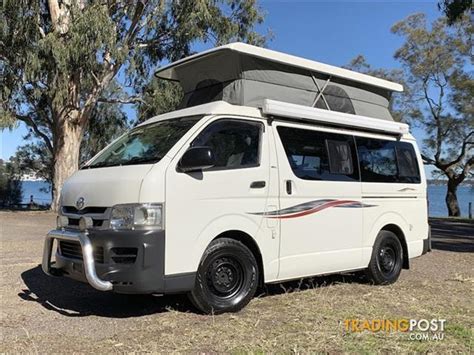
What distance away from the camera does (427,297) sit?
6883 mm

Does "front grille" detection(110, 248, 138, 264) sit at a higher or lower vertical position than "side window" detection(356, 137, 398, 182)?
lower

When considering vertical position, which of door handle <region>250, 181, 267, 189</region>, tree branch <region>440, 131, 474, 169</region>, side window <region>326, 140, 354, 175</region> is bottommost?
door handle <region>250, 181, 267, 189</region>

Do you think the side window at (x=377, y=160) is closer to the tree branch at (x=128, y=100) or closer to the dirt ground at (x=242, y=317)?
the dirt ground at (x=242, y=317)

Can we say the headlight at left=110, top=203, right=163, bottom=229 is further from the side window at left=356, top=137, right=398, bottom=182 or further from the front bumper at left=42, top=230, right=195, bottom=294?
the side window at left=356, top=137, right=398, bottom=182

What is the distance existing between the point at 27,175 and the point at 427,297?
38.8 m

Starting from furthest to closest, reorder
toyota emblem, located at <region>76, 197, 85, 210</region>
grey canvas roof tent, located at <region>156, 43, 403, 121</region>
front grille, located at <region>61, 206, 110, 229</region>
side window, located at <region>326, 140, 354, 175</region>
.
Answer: side window, located at <region>326, 140, 354, 175</region> < grey canvas roof tent, located at <region>156, 43, 403, 121</region> < toyota emblem, located at <region>76, 197, 85, 210</region> < front grille, located at <region>61, 206, 110, 229</region>

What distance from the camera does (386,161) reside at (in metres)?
7.96

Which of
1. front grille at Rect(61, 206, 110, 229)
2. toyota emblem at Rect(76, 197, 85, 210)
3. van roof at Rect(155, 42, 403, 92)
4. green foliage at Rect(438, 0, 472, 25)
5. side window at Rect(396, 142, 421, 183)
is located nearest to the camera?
front grille at Rect(61, 206, 110, 229)

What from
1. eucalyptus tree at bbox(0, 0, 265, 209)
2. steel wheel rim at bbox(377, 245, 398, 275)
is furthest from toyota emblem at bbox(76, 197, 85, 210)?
eucalyptus tree at bbox(0, 0, 265, 209)

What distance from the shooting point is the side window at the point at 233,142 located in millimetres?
5887

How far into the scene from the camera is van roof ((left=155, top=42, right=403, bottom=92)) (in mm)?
6281

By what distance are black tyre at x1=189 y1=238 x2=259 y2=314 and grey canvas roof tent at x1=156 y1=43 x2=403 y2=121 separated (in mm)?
1813

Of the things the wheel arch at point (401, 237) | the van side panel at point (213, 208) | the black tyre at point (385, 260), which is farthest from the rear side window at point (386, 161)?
the van side panel at point (213, 208)

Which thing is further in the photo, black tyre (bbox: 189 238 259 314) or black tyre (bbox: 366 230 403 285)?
black tyre (bbox: 366 230 403 285)
